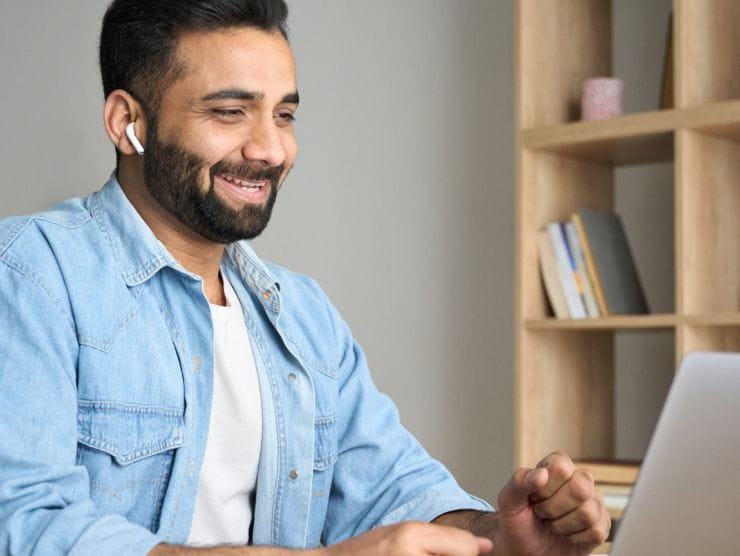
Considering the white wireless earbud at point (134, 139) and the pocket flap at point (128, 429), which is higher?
the white wireless earbud at point (134, 139)

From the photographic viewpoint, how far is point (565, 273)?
2.68m

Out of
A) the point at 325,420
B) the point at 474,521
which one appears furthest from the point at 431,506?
the point at 325,420

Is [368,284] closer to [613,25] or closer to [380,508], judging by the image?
[613,25]

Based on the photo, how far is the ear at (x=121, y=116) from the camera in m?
1.66

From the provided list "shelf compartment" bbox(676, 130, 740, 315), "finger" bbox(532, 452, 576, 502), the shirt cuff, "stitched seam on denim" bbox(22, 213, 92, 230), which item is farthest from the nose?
"shelf compartment" bbox(676, 130, 740, 315)

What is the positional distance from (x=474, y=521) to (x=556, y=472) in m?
0.30

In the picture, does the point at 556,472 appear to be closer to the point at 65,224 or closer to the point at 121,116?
the point at 65,224

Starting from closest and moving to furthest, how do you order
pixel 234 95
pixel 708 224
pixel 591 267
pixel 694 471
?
pixel 694 471, pixel 234 95, pixel 708 224, pixel 591 267

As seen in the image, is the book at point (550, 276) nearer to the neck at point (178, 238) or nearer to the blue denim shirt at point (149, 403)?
the blue denim shirt at point (149, 403)

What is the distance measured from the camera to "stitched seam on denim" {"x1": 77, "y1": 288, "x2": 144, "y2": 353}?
137 cm

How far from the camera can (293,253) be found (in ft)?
10.4

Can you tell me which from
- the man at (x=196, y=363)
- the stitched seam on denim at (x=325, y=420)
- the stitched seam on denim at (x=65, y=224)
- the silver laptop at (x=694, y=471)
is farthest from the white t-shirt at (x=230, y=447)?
the silver laptop at (x=694, y=471)

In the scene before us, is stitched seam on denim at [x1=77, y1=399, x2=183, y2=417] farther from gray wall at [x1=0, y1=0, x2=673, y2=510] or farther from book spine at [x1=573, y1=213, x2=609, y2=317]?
gray wall at [x1=0, y1=0, x2=673, y2=510]

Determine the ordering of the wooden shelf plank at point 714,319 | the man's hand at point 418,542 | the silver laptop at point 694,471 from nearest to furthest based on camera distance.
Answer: the silver laptop at point 694,471
the man's hand at point 418,542
the wooden shelf plank at point 714,319
